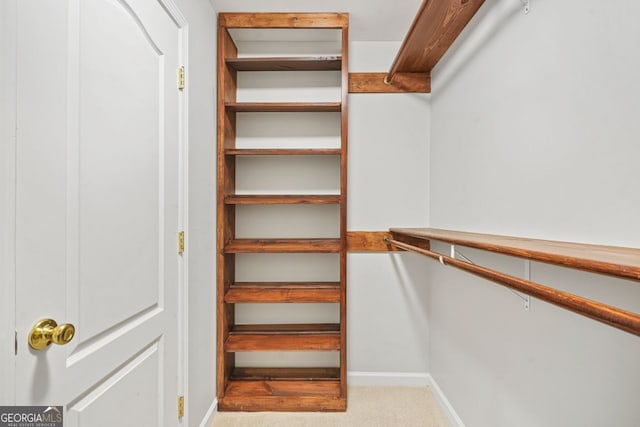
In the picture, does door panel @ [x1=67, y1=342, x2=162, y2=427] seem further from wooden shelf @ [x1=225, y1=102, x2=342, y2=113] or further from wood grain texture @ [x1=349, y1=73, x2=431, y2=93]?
wood grain texture @ [x1=349, y1=73, x2=431, y2=93]

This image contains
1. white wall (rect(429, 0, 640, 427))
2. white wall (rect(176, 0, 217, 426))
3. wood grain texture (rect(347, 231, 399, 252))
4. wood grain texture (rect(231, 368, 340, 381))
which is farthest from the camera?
wood grain texture (rect(347, 231, 399, 252))

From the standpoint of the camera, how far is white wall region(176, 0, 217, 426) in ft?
5.57

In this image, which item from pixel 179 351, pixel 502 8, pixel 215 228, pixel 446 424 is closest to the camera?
pixel 502 8

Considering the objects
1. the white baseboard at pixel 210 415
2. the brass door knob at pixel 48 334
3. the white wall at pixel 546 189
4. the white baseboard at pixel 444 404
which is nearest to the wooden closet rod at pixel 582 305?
the white wall at pixel 546 189

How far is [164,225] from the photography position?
1.42m

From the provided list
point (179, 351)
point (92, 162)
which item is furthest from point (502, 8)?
point (179, 351)

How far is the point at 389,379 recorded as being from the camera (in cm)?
241

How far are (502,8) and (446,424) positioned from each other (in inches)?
85.1

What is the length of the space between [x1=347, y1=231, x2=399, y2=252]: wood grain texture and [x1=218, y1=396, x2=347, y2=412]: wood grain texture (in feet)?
3.19

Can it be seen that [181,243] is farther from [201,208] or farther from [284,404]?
[284,404]

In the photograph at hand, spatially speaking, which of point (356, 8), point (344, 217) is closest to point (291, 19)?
point (356, 8)

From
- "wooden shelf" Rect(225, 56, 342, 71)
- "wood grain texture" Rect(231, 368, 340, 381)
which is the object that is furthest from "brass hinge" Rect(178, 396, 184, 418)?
"wooden shelf" Rect(225, 56, 342, 71)

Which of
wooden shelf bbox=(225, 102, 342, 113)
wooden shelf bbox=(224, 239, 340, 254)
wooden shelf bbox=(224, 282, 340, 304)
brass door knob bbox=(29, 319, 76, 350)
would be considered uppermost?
wooden shelf bbox=(225, 102, 342, 113)

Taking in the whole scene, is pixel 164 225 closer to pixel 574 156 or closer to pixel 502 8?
pixel 574 156
